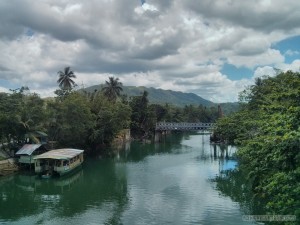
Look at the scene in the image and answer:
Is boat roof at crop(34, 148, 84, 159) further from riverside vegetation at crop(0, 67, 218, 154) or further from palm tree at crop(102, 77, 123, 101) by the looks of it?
palm tree at crop(102, 77, 123, 101)

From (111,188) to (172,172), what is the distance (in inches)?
418

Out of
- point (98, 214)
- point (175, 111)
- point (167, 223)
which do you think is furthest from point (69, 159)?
point (175, 111)

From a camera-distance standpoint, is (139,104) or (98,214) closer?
(98,214)

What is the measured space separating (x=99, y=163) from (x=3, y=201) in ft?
73.6

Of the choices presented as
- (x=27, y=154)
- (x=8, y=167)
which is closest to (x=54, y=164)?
(x=27, y=154)

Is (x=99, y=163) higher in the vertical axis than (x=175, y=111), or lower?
lower

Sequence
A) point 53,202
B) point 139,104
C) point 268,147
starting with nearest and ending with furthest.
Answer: point 268,147 → point 53,202 → point 139,104

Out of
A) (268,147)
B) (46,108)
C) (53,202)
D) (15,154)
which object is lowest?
(53,202)

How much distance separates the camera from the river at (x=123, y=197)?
2612 centimetres

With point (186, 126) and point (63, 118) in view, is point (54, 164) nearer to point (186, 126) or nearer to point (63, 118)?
point (63, 118)

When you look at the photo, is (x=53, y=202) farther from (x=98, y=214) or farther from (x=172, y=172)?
(x=172, y=172)

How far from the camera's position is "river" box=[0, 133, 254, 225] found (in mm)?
26125

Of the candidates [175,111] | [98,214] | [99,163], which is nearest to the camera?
[98,214]

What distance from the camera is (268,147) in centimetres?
1480
